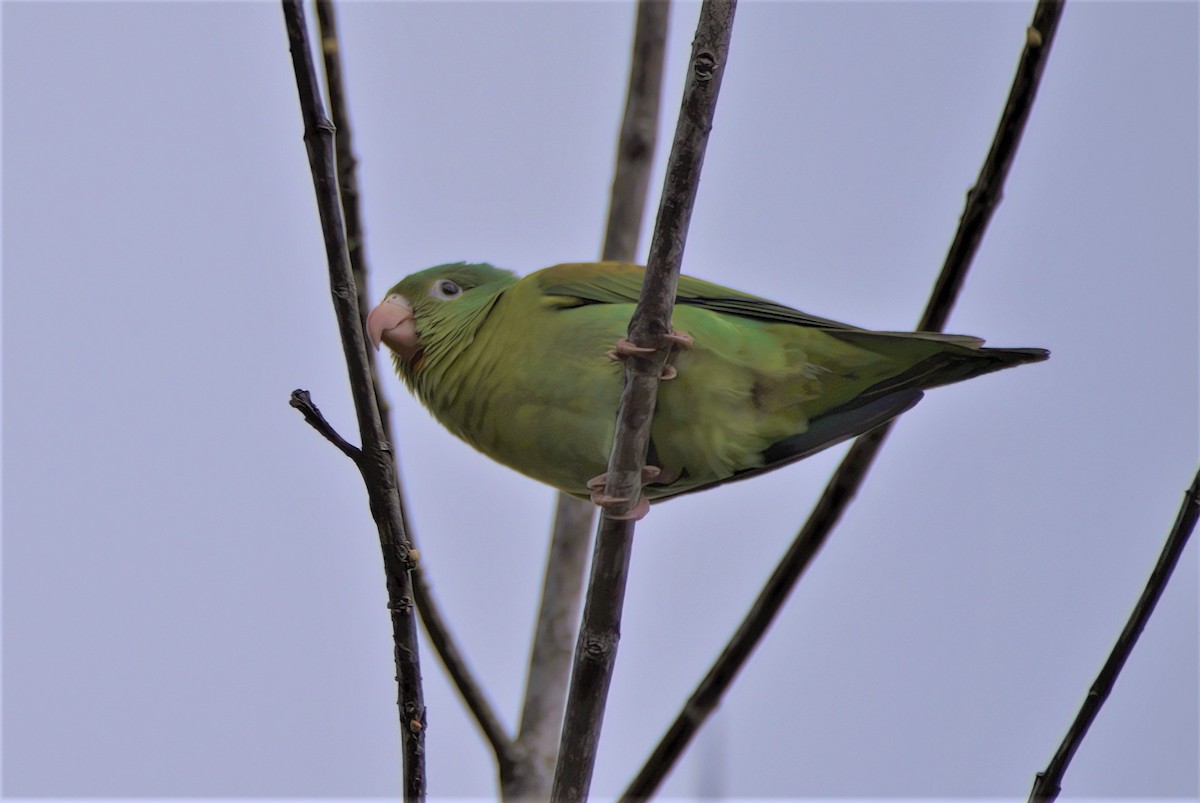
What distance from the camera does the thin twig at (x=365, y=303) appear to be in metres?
2.91

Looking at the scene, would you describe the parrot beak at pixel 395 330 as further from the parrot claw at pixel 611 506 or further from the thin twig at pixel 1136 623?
the thin twig at pixel 1136 623

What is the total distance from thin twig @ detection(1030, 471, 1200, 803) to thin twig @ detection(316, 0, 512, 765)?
1446 mm

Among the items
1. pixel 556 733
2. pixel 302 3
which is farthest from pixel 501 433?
pixel 302 3

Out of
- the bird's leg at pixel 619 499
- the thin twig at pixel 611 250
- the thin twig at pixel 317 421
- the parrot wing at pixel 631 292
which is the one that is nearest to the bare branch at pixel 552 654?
the thin twig at pixel 611 250

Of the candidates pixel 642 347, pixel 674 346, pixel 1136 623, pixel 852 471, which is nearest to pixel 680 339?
pixel 642 347

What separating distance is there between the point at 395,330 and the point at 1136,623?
95.3 inches

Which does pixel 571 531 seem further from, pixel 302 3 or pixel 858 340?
pixel 302 3

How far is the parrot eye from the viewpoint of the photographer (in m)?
3.95

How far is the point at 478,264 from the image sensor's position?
4.10m

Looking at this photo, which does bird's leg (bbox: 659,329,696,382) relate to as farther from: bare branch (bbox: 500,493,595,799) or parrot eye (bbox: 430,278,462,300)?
bare branch (bbox: 500,493,595,799)

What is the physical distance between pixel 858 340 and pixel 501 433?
41.3 inches

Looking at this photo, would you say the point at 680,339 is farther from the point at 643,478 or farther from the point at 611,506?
the point at 643,478

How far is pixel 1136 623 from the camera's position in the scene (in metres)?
2.22

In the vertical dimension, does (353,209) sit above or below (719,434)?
above
